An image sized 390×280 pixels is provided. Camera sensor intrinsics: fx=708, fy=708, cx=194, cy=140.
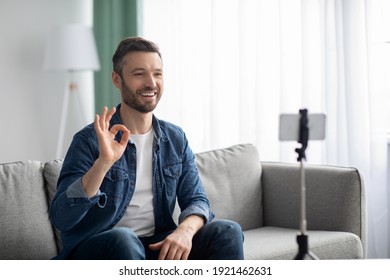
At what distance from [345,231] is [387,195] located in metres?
0.68

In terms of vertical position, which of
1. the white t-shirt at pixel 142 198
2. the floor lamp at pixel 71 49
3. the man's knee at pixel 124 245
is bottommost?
the man's knee at pixel 124 245

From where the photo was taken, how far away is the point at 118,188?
2002mm

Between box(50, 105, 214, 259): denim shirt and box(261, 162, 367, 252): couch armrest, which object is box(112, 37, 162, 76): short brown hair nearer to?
box(50, 105, 214, 259): denim shirt

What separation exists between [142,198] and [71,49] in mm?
2240

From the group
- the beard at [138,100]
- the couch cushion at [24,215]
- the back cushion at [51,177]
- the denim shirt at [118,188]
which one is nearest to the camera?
the denim shirt at [118,188]

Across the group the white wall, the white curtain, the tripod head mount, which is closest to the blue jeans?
the tripod head mount

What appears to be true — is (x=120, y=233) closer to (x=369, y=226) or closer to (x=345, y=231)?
(x=345, y=231)

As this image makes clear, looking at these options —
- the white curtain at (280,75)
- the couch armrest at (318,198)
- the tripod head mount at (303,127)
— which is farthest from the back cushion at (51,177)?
the white curtain at (280,75)

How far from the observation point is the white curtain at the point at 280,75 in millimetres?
3254

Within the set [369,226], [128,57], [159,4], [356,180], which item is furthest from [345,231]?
[159,4]

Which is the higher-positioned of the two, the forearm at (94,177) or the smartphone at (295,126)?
the smartphone at (295,126)

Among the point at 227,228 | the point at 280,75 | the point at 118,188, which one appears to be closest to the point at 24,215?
the point at 118,188

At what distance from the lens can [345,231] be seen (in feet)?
8.79

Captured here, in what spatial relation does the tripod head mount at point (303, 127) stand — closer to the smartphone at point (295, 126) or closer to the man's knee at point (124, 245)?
the smartphone at point (295, 126)
